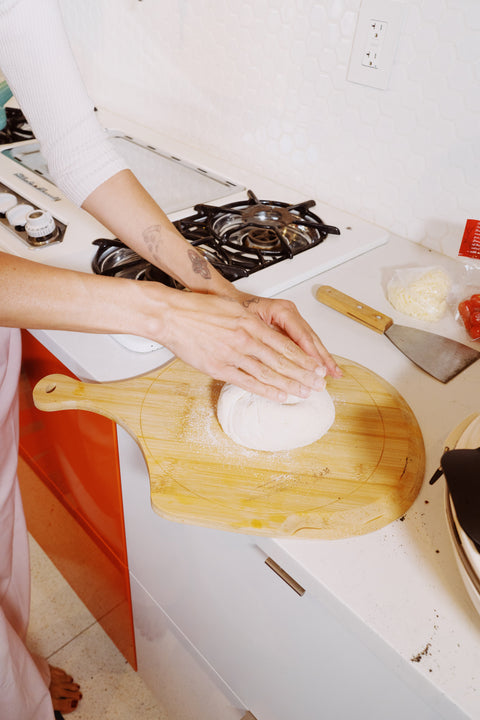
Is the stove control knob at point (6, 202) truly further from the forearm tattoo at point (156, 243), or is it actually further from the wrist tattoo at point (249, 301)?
the wrist tattoo at point (249, 301)

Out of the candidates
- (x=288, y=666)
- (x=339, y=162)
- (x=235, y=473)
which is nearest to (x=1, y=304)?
(x=235, y=473)

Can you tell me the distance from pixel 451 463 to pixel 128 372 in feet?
1.42

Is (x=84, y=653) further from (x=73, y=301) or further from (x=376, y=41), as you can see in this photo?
(x=376, y=41)

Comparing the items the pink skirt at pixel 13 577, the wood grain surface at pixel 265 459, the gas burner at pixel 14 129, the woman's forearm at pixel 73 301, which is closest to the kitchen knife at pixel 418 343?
the wood grain surface at pixel 265 459

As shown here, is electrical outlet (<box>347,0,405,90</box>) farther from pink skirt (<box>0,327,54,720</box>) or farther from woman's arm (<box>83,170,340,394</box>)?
pink skirt (<box>0,327,54,720</box>)

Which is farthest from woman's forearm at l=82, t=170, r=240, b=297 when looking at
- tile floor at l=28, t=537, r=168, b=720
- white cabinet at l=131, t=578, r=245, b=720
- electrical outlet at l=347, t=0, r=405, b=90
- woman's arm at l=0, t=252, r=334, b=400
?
tile floor at l=28, t=537, r=168, b=720

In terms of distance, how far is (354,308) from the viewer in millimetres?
813

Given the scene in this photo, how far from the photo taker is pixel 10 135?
1373 millimetres

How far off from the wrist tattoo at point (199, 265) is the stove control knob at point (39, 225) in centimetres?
32

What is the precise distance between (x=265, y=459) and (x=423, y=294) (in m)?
0.43

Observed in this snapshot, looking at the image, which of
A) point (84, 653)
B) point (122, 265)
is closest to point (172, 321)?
point (122, 265)

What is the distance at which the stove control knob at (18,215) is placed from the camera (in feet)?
3.18

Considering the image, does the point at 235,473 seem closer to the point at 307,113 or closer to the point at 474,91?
the point at 474,91

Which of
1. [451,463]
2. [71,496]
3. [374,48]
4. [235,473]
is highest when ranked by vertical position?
[374,48]
